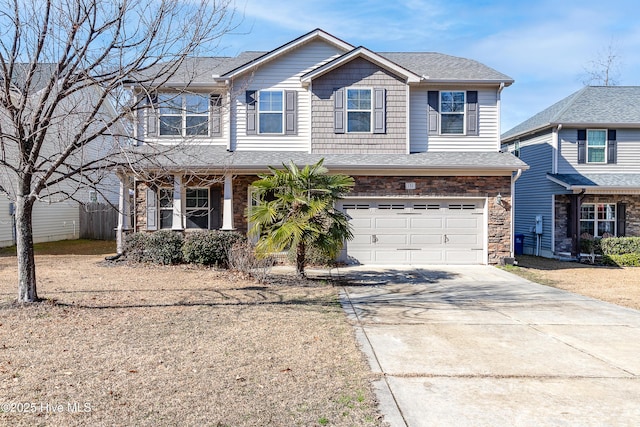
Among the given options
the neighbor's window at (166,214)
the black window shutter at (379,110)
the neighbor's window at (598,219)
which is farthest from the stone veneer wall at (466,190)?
the neighbor's window at (598,219)

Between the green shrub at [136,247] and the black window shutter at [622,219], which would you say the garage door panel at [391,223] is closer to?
the green shrub at [136,247]

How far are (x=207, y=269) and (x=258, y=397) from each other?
8966mm

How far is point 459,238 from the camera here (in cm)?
1404

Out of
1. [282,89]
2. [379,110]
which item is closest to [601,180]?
[379,110]

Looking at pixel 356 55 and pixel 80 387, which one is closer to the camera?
pixel 80 387

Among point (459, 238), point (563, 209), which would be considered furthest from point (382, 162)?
point (563, 209)

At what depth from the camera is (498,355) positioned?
5.49m

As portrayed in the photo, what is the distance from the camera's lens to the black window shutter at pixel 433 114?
14.4 meters

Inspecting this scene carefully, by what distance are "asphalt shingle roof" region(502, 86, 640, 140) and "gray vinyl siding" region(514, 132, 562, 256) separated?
74 cm

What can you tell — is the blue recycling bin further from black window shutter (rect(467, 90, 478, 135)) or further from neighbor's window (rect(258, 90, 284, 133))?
neighbor's window (rect(258, 90, 284, 133))

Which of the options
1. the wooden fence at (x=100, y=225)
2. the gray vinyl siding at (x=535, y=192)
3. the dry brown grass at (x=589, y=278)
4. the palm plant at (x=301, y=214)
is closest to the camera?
the dry brown grass at (x=589, y=278)

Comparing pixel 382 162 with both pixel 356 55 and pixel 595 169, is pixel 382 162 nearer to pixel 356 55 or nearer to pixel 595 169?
pixel 356 55

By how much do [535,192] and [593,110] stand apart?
3.81 m

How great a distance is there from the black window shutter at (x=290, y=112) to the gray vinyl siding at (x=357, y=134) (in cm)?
59
